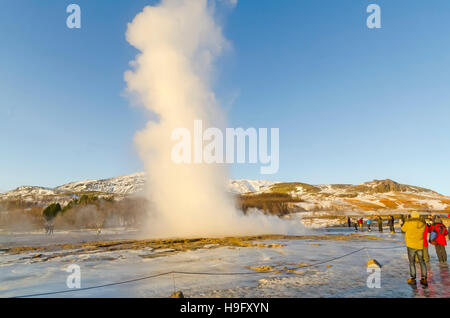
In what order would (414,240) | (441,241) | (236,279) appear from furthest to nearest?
(441,241) < (236,279) < (414,240)

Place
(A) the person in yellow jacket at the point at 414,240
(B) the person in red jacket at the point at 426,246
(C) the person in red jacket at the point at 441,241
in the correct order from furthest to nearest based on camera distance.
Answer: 1. (C) the person in red jacket at the point at 441,241
2. (B) the person in red jacket at the point at 426,246
3. (A) the person in yellow jacket at the point at 414,240

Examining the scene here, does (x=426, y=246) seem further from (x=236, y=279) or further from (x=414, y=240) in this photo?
(x=236, y=279)

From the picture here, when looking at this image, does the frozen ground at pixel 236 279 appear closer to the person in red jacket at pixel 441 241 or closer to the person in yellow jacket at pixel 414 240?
the person in red jacket at pixel 441 241

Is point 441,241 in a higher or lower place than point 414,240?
lower

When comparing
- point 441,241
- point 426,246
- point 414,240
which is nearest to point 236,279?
point 414,240

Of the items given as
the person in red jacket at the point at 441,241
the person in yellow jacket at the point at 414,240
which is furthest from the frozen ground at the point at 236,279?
the person in yellow jacket at the point at 414,240

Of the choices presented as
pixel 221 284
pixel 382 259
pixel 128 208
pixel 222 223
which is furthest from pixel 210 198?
pixel 128 208

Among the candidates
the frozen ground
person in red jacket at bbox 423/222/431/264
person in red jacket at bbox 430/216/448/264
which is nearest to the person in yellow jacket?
person in red jacket at bbox 423/222/431/264

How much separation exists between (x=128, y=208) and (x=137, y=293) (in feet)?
316

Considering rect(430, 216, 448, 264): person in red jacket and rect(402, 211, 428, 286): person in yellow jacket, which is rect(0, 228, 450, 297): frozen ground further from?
rect(402, 211, 428, 286): person in yellow jacket

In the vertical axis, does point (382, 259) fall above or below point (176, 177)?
below
